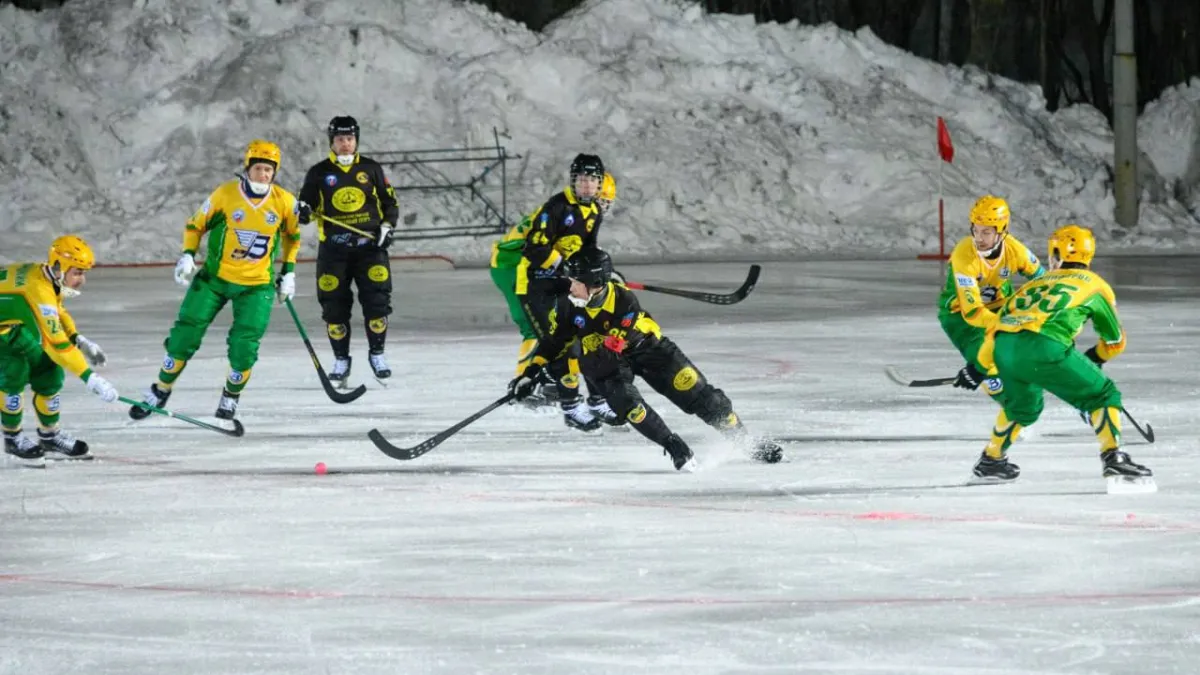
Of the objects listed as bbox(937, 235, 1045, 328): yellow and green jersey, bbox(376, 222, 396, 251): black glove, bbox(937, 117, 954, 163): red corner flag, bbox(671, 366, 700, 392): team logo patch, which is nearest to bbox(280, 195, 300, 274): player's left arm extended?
bbox(376, 222, 396, 251): black glove

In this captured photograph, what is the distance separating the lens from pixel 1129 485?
7.52 metres

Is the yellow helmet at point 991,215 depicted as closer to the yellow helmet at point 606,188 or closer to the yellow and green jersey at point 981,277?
the yellow and green jersey at point 981,277

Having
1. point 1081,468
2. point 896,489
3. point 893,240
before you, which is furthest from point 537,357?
point 893,240

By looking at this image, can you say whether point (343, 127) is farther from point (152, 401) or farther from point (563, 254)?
point (152, 401)

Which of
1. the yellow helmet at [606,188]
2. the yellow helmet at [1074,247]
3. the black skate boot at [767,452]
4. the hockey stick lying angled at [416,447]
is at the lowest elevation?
the black skate boot at [767,452]

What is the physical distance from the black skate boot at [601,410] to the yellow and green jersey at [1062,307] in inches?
96.2

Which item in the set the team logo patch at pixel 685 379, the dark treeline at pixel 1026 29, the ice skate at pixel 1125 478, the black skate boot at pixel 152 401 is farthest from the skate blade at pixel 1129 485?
the dark treeline at pixel 1026 29

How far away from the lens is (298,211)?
10742 mm

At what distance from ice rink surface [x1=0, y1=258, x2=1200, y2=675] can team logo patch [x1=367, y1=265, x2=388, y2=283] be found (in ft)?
2.04

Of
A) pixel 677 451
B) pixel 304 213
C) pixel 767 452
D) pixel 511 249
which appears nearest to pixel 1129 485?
pixel 767 452

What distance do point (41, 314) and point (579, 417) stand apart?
2.66 m

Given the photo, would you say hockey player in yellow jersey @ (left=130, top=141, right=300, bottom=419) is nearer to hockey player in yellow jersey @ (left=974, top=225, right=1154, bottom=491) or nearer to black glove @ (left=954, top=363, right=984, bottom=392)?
black glove @ (left=954, top=363, right=984, bottom=392)

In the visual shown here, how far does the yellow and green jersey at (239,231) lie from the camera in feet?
33.2

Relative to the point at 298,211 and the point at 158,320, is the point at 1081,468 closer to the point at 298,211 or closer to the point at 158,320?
the point at 298,211
